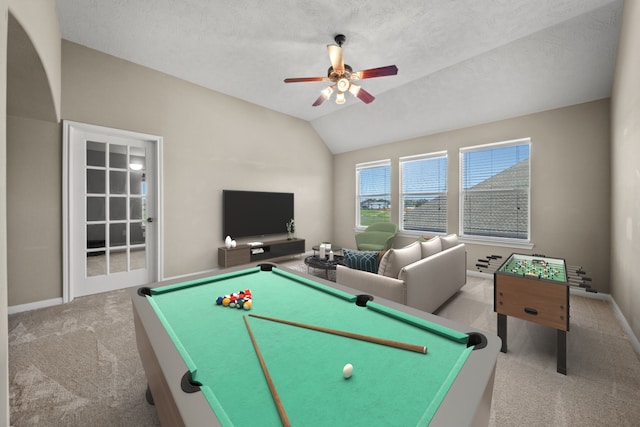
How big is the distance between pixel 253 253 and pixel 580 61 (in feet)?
17.2

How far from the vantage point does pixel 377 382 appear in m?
0.82

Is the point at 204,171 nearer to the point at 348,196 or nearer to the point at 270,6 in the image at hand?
the point at 270,6

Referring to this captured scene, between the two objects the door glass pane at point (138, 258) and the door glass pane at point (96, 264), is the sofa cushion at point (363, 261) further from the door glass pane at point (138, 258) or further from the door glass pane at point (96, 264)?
the door glass pane at point (96, 264)

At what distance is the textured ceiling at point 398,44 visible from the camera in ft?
8.41

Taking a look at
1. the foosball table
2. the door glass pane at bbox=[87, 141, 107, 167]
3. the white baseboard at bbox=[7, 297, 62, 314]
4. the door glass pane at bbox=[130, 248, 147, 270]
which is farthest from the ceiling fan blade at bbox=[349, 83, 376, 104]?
the white baseboard at bbox=[7, 297, 62, 314]

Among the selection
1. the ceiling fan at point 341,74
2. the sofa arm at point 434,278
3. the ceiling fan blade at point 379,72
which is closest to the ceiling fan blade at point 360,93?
the ceiling fan at point 341,74

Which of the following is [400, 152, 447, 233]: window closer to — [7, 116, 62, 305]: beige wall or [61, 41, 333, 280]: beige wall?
[61, 41, 333, 280]: beige wall

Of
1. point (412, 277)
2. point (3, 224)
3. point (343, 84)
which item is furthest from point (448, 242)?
point (3, 224)

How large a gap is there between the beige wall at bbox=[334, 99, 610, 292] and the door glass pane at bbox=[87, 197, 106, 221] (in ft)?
18.5

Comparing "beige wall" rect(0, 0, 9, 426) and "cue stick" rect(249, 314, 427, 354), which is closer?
"cue stick" rect(249, 314, 427, 354)

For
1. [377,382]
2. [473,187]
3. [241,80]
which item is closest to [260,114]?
[241,80]

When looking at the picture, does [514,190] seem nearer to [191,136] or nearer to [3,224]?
[191,136]

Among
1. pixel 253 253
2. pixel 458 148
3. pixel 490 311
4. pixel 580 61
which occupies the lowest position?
pixel 490 311

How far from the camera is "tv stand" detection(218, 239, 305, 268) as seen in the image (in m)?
4.40
